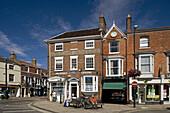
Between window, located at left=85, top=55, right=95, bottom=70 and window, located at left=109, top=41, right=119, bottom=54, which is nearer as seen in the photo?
window, located at left=109, top=41, right=119, bottom=54

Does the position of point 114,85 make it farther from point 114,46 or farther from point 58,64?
point 58,64

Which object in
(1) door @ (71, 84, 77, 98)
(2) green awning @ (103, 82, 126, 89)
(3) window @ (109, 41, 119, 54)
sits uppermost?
(3) window @ (109, 41, 119, 54)

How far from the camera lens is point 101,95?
21.6m

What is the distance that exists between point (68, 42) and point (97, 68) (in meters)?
6.13

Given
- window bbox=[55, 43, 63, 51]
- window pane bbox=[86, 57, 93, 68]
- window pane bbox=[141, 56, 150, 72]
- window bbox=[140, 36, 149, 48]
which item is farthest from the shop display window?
window bbox=[55, 43, 63, 51]

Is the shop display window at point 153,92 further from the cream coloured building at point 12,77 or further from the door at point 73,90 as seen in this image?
the cream coloured building at point 12,77

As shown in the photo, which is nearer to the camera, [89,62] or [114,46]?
[114,46]

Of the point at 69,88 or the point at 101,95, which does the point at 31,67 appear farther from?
the point at 101,95

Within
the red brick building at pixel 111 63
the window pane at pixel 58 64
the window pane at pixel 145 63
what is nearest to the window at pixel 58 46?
the red brick building at pixel 111 63

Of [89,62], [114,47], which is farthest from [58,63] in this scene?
[114,47]

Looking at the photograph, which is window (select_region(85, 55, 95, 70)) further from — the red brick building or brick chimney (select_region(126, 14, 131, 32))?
brick chimney (select_region(126, 14, 131, 32))

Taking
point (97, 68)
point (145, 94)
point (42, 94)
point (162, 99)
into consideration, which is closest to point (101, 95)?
point (97, 68)

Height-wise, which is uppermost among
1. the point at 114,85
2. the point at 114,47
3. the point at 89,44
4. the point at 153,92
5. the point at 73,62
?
the point at 89,44

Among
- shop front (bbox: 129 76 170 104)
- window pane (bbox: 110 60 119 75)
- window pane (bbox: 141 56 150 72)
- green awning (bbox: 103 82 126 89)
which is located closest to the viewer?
shop front (bbox: 129 76 170 104)
